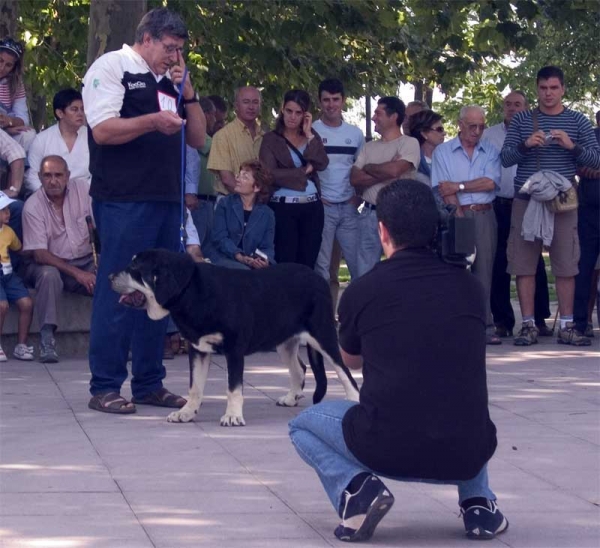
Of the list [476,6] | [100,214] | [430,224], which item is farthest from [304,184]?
[430,224]

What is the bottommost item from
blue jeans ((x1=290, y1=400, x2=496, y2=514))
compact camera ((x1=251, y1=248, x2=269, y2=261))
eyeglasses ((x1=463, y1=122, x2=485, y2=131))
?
blue jeans ((x1=290, y1=400, x2=496, y2=514))

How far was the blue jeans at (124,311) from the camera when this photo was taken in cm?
771

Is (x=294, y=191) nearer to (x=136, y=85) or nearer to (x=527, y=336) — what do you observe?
A: (x=527, y=336)

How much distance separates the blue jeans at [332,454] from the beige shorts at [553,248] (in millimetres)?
6294

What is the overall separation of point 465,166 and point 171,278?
4.49 m

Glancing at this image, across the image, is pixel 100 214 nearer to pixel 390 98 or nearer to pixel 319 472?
pixel 319 472

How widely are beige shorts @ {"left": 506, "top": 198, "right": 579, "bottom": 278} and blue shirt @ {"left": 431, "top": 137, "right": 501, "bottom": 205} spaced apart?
13.3 inches

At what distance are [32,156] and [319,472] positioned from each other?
20.5ft

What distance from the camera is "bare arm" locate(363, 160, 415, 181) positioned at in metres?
10.8

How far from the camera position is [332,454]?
505cm

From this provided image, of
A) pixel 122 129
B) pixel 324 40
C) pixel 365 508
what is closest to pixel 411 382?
pixel 365 508

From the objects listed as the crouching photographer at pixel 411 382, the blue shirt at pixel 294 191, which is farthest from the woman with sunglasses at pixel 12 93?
the crouching photographer at pixel 411 382

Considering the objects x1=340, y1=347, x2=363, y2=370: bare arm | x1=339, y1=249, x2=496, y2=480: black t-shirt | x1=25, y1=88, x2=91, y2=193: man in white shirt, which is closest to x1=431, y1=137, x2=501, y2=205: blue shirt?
x1=25, y1=88, x2=91, y2=193: man in white shirt

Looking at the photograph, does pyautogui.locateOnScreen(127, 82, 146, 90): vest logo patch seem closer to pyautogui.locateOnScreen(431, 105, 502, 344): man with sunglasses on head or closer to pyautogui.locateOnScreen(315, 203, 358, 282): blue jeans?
pyautogui.locateOnScreen(315, 203, 358, 282): blue jeans
